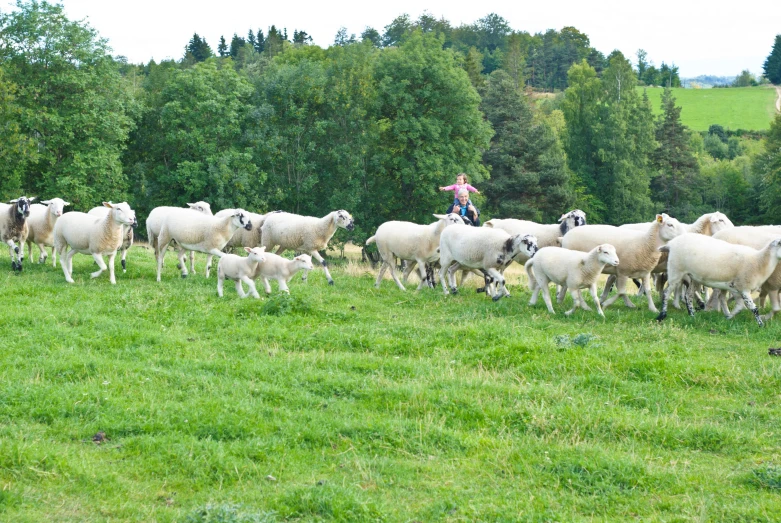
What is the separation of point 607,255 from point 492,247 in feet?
8.95

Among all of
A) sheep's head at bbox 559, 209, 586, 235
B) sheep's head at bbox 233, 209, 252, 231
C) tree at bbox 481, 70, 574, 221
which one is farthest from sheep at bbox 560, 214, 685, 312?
tree at bbox 481, 70, 574, 221

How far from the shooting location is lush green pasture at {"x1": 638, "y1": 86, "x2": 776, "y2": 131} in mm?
116812

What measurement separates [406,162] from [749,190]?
46.5 m

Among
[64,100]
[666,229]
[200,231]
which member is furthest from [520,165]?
[200,231]

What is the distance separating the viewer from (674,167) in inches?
2970

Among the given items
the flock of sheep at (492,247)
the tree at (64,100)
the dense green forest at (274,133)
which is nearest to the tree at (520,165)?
the dense green forest at (274,133)

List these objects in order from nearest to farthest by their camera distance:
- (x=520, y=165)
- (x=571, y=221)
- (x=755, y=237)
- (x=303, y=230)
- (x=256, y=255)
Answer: (x=256, y=255) < (x=755, y=237) < (x=571, y=221) < (x=303, y=230) < (x=520, y=165)

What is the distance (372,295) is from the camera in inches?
659

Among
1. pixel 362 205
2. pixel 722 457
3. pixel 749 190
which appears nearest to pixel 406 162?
pixel 362 205

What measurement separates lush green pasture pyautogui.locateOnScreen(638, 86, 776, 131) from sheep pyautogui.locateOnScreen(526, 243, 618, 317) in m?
104

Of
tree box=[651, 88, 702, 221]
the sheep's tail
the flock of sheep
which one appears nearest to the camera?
the flock of sheep

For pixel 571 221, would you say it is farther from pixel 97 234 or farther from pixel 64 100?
pixel 64 100

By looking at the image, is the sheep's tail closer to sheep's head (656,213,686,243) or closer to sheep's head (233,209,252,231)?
sheep's head (656,213,686,243)

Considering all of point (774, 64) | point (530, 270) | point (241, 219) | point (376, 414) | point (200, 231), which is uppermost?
point (774, 64)
